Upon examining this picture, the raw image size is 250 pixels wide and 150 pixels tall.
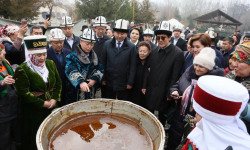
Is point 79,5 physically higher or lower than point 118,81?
higher

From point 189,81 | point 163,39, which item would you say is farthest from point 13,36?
point 189,81

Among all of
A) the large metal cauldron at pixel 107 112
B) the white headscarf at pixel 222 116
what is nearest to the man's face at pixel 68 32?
the large metal cauldron at pixel 107 112

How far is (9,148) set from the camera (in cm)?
251

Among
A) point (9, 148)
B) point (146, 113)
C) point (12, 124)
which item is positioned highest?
point (146, 113)

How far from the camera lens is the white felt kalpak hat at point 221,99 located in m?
1.01

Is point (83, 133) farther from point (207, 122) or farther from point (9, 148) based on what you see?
point (9, 148)

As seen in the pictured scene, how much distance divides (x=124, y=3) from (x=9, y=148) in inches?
1052

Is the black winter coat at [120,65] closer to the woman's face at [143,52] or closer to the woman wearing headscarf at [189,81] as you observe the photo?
the woman's face at [143,52]

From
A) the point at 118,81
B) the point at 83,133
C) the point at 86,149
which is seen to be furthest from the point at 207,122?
the point at 118,81

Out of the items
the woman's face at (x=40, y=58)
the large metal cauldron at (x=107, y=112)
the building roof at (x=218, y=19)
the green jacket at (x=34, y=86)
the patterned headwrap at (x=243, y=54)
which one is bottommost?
the large metal cauldron at (x=107, y=112)

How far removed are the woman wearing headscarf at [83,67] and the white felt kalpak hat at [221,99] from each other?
1619 mm

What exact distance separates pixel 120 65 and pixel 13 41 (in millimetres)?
2330

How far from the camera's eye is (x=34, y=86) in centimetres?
225

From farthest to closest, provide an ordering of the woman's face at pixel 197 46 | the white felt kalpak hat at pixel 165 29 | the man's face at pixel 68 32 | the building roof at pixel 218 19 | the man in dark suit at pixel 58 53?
the building roof at pixel 218 19, the man's face at pixel 68 32, the man in dark suit at pixel 58 53, the white felt kalpak hat at pixel 165 29, the woman's face at pixel 197 46
